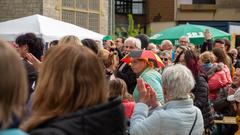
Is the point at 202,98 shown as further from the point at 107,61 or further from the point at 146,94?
the point at 146,94

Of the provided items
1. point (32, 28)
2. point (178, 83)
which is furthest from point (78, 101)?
point (32, 28)

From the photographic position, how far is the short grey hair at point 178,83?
4.20 m

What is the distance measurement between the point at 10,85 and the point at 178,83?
2.34 metres

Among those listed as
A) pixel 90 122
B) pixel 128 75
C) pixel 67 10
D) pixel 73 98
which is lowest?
pixel 128 75

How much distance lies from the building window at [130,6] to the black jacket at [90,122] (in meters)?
32.5

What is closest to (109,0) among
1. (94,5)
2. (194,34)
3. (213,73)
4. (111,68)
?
(94,5)

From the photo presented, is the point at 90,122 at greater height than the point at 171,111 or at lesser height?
greater

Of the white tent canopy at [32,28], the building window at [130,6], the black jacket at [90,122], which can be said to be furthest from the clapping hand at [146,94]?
the building window at [130,6]

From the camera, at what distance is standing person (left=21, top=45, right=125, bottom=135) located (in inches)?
97.7

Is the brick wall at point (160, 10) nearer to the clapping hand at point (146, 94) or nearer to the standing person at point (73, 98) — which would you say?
the clapping hand at point (146, 94)

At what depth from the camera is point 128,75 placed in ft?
24.8

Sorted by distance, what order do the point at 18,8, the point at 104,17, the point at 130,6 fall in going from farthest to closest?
the point at 130,6, the point at 104,17, the point at 18,8

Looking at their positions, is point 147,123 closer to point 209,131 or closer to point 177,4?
point 209,131

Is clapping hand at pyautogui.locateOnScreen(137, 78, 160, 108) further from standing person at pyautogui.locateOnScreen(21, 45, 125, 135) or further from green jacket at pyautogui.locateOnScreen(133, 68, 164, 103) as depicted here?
standing person at pyautogui.locateOnScreen(21, 45, 125, 135)
